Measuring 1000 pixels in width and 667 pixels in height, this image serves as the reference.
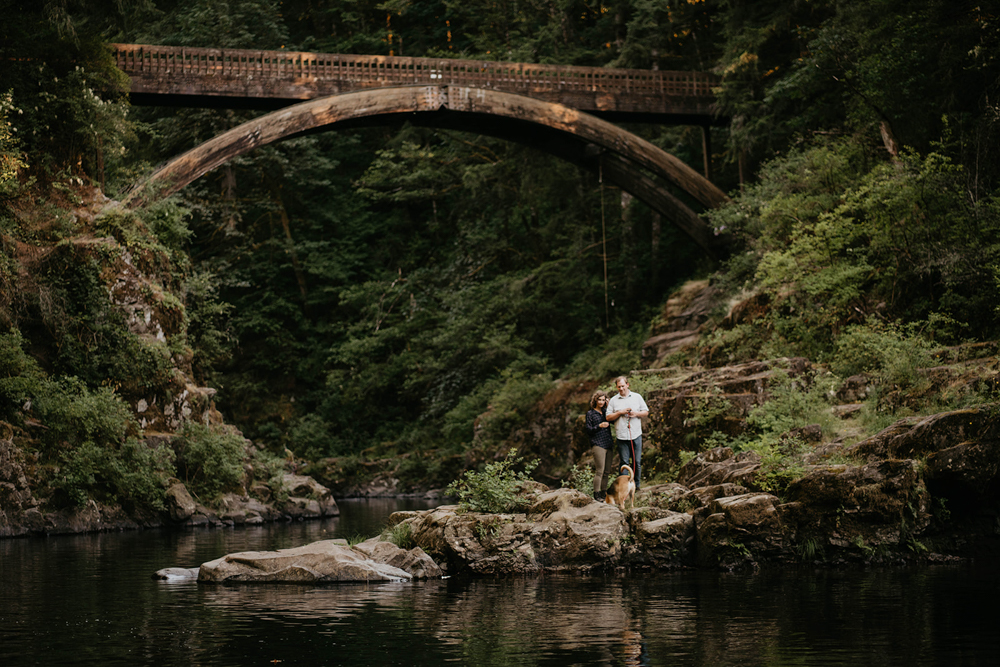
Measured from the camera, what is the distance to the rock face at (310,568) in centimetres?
979

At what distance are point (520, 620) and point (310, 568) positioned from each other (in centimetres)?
335

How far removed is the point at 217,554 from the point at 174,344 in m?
9.46

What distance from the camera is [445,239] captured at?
1539 inches

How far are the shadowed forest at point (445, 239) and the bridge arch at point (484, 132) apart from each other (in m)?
0.84

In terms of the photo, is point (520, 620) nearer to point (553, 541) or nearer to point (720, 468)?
point (553, 541)

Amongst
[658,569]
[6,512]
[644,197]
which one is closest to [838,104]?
[644,197]

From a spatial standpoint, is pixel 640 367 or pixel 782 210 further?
pixel 640 367

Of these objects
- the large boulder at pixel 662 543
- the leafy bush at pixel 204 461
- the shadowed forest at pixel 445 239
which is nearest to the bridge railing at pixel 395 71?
the shadowed forest at pixel 445 239

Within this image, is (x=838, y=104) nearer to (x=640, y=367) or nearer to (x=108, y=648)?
(x=640, y=367)

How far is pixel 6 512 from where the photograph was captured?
50.7 feet

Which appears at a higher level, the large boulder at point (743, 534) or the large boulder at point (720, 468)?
the large boulder at point (720, 468)

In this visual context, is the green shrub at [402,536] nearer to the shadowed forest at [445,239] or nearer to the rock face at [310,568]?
the rock face at [310,568]

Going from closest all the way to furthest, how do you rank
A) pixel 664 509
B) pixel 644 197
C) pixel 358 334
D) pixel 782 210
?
pixel 664 509
pixel 782 210
pixel 644 197
pixel 358 334

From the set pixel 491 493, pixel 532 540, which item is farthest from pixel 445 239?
pixel 532 540
